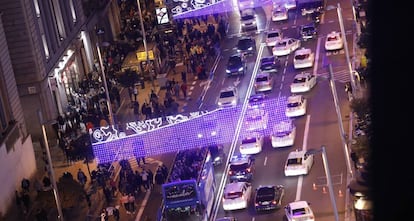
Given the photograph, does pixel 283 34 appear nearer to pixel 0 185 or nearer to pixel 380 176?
pixel 0 185

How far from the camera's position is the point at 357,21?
76.2 m

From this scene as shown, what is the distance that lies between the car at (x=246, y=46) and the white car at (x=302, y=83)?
439 inches

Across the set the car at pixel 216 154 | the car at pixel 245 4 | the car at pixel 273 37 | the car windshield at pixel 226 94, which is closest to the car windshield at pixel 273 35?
the car at pixel 273 37

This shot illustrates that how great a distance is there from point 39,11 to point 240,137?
65.6 ft

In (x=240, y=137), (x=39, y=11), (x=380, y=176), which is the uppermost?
(x=380, y=176)

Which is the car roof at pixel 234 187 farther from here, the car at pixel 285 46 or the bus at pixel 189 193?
the car at pixel 285 46

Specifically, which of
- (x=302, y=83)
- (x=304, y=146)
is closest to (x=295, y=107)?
(x=302, y=83)

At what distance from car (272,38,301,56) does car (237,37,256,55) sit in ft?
7.09

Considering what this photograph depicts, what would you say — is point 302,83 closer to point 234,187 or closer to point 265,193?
point 234,187

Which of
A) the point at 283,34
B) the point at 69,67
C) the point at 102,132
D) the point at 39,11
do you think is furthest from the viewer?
the point at 283,34

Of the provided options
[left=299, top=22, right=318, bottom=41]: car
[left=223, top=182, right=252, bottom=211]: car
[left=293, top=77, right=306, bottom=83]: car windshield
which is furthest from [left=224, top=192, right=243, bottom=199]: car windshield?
[left=299, top=22, right=318, bottom=41]: car

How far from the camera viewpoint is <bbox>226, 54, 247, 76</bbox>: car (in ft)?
232

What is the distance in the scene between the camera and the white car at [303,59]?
6994 centimetres

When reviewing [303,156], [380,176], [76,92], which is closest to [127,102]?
[76,92]
